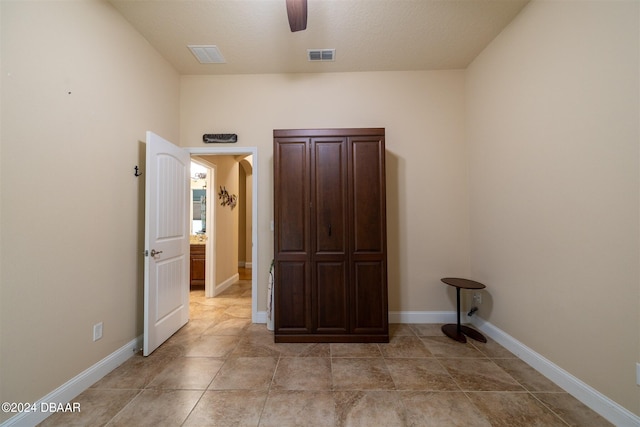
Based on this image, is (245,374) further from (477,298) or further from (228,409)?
(477,298)

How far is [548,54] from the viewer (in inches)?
77.7

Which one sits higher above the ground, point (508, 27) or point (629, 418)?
point (508, 27)

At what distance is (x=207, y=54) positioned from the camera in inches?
110

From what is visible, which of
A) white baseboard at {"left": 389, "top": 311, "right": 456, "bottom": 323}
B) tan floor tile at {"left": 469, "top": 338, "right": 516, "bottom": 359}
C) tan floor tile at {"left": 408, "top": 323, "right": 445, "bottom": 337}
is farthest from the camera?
white baseboard at {"left": 389, "top": 311, "right": 456, "bottom": 323}

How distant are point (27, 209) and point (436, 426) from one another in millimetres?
2850

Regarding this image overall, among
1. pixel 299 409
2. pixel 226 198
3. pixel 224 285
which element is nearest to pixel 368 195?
pixel 299 409

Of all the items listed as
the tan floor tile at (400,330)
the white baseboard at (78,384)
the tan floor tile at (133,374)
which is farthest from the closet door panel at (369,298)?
the white baseboard at (78,384)

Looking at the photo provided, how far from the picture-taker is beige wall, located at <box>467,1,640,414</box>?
149 cm

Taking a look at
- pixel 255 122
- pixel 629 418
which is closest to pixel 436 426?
pixel 629 418

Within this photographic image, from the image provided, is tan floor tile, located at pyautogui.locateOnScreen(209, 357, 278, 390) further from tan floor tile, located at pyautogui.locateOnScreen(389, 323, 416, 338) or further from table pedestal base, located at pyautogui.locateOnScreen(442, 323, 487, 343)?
table pedestal base, located at pyautogui.locateOnScreen(442, 323, 487, 343)

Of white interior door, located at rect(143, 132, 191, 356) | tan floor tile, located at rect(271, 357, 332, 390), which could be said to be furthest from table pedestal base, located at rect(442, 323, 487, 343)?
white interior door, located at rect(143, 132, 191, 356)

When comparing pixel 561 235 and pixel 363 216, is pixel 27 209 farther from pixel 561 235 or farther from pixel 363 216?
pixel 561 235

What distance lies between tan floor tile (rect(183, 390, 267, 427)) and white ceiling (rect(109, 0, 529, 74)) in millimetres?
3170

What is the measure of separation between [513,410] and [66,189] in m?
3.44
